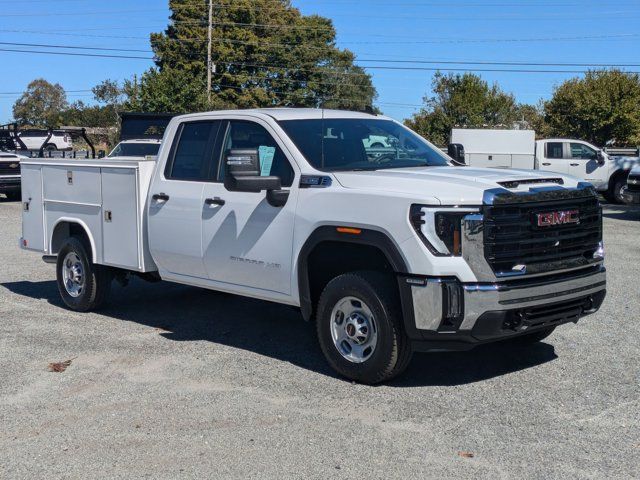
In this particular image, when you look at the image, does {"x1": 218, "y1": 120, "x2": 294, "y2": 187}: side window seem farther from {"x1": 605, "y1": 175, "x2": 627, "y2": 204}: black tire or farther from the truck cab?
{"x1": 605, "y1": 175, "x2": 627, "y2": 204}: black tire

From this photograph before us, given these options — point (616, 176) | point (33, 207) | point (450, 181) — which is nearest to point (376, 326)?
point (450, 181)

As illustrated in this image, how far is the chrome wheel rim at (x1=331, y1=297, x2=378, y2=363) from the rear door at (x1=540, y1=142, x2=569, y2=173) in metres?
20.9

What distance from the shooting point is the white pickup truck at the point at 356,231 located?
Answer: 5578mm

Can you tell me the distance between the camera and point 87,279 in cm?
865

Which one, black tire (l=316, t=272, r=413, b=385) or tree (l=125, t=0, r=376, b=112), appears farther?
tree (l=125, t=0, r=376, b=112)

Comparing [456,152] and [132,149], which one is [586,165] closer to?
[132,149]

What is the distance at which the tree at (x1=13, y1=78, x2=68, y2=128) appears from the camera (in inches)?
3802

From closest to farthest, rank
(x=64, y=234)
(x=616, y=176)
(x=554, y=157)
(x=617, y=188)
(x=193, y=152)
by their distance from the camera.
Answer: (x=193, y=152) < (x=64, y=234) < (x=617, y=188) < (x=616, y=176) < (x=554, y=157)

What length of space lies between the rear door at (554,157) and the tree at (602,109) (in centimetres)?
1299

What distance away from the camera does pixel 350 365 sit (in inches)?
241

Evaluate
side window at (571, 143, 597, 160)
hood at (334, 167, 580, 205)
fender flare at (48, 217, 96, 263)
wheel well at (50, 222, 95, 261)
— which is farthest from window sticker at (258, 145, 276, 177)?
side window at (571, 143, 597, 160)

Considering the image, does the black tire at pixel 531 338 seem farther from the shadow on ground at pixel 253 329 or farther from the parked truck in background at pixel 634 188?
the parked truck in background at pixel 634 188

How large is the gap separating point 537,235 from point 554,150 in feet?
69.8

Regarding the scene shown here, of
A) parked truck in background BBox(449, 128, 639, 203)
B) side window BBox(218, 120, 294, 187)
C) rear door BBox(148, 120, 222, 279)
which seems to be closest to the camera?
side window BBox(218, 120, 294, 187)
